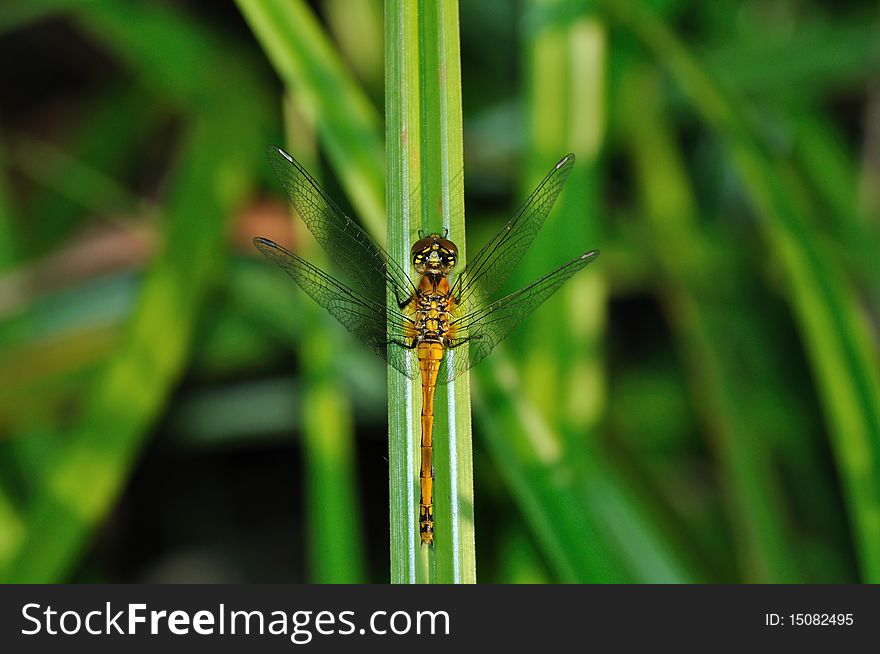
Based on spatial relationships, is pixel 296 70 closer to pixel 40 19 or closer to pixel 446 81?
pixel 446 81

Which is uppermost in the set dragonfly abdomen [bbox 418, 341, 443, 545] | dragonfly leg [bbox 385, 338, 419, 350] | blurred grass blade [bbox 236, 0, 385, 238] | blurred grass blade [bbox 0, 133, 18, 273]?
blurred grass blade [bbox 0, 133, 18, 273]

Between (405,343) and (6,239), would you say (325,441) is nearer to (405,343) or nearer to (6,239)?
(405,343)

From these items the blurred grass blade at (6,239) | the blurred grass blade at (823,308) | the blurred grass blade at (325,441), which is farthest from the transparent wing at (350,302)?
the blurred grass blade at (6,239)

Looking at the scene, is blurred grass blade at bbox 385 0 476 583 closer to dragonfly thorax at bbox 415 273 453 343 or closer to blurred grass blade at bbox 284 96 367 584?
dragonfly thorax at bbox 415 273 453 343

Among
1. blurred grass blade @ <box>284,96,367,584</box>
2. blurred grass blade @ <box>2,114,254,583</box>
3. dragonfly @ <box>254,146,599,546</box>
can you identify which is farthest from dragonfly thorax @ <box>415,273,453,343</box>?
blurred grass blade @ <box>2,114,254,583</box>

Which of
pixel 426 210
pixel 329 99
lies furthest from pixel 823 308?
pixel 329 99

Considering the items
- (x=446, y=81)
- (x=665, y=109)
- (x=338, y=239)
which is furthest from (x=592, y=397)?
(x=665, y=109)
